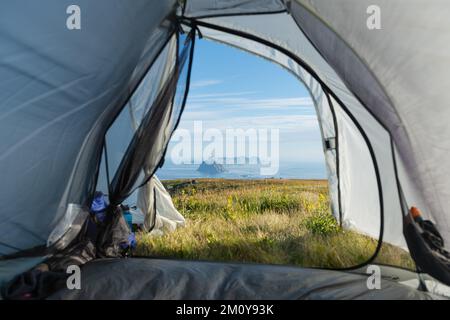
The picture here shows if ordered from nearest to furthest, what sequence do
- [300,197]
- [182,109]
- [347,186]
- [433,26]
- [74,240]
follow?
[433,26] → [74,240] → [182,109] → [347,186] → [300,197]

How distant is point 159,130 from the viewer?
10.6ft

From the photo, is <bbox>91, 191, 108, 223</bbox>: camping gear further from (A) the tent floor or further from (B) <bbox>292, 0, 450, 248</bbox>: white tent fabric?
(B) <bbox>292, 0, 450, 248</bbox>: white tent fabric

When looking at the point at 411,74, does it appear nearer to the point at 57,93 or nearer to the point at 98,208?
the point at 57,93

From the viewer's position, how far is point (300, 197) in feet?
19.8

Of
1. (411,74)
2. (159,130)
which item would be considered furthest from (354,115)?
(159,130)

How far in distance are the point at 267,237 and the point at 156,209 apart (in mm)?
1233

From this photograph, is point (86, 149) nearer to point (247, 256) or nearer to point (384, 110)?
point (247, 256)

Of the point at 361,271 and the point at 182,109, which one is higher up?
the point at 182,109

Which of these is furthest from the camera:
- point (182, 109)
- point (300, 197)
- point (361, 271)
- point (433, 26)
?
point (300, 197)

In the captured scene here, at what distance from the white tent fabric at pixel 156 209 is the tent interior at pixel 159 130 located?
64 centimetres

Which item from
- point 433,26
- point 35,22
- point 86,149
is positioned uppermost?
point 35,22

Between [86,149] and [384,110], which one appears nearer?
[384,110]
